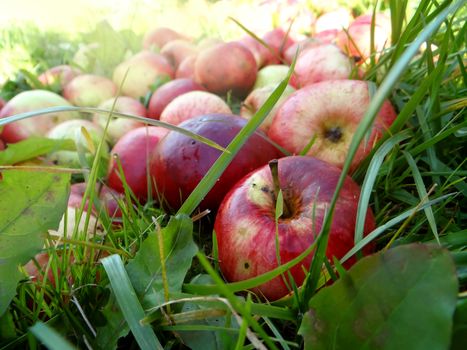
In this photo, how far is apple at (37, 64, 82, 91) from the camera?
8.57 ft

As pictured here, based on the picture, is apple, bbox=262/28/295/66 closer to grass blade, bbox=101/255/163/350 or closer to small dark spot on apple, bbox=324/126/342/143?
→ small dark spot on apple, bbox=324/126/342/143

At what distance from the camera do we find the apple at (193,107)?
5.66 feet

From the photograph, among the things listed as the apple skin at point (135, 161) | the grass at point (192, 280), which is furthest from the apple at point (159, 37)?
the grass at point (192, 280)

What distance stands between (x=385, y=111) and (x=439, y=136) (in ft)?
0.95

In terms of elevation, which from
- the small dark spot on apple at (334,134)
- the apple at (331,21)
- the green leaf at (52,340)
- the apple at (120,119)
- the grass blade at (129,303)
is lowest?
the apple at (120,119)

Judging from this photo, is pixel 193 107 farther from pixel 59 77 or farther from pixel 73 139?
pixel 59 77

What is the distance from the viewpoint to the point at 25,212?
0.75 metres

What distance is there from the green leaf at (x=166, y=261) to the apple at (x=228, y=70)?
1521mm

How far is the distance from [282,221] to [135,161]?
2.21 ft

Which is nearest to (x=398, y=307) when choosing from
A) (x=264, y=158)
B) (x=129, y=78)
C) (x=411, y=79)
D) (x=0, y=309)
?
(x=0, y=309)

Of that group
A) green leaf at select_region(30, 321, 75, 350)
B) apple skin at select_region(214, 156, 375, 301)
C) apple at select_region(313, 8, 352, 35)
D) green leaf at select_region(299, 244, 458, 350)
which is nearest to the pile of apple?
apple skin at select_region(214, 156, 375, 301)

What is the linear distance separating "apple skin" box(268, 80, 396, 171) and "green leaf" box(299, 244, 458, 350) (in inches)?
28.2

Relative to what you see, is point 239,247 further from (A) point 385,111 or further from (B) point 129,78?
(B) point 129,78

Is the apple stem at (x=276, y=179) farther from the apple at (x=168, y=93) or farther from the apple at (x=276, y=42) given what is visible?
the apple at (x=276, y=42)
